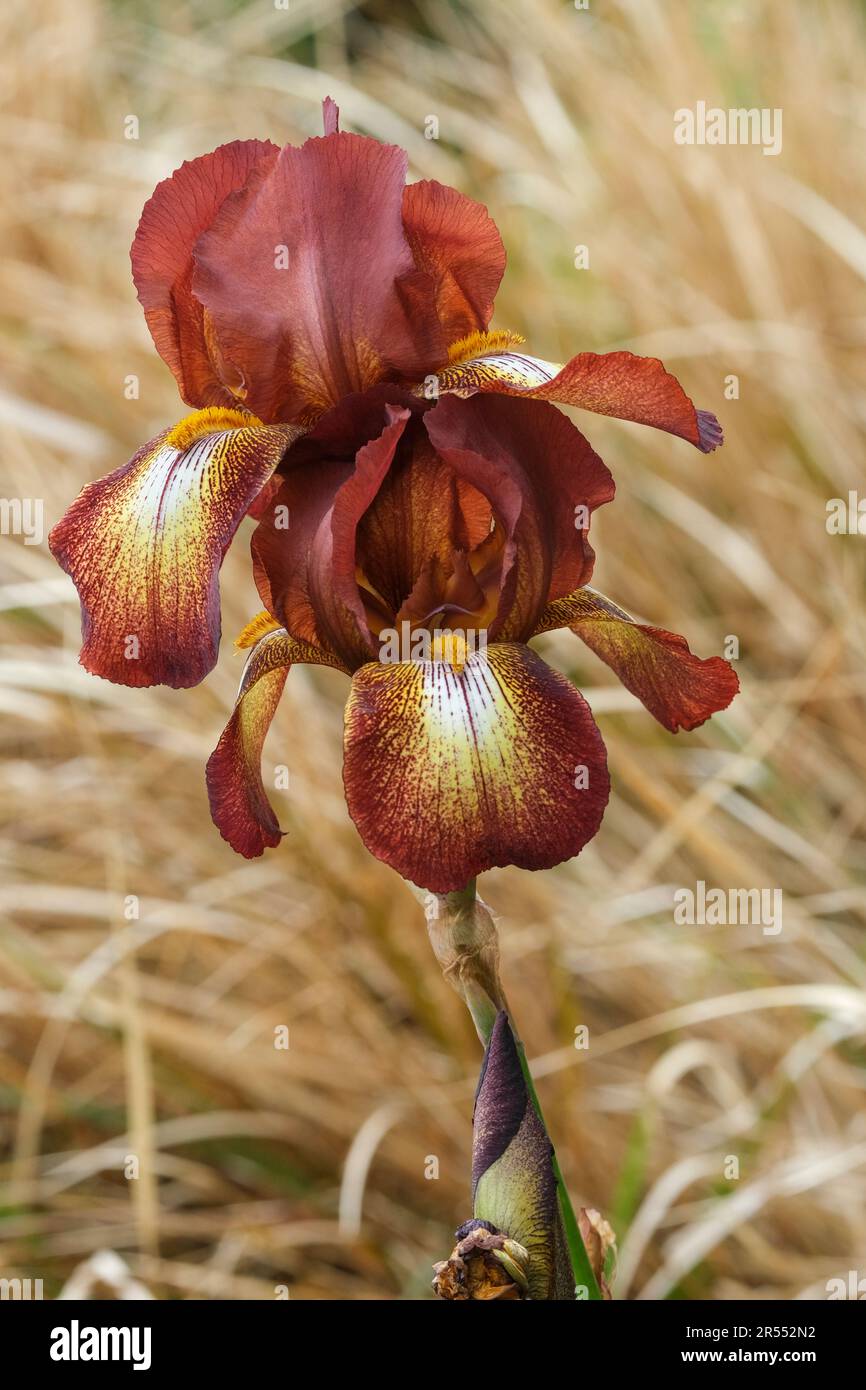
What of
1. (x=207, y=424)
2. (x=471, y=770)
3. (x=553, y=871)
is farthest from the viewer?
(x=553, y=871)

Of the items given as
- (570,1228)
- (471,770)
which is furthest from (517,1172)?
(471,770)

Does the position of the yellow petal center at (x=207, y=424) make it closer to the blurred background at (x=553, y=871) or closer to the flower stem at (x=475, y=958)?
the flower stem at (x=475, y=958)

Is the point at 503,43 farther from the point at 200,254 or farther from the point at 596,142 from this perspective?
the point at 200,254

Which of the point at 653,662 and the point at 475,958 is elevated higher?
the point at 653,662

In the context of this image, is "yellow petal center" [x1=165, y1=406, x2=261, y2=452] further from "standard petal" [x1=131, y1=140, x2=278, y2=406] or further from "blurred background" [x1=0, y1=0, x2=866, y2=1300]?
"blurred background" [x1=0, y1=0, x2=866, y2=1300]

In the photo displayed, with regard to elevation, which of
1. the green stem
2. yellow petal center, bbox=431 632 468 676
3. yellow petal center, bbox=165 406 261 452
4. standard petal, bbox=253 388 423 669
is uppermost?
yellow petal center, bbox=165 406 261 452

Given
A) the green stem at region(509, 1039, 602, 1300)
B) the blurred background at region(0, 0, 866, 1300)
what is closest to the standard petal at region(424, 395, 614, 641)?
the green stem at region(509, 1039, 602, 1300)

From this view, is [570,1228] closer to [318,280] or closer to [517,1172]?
[517,1172]
